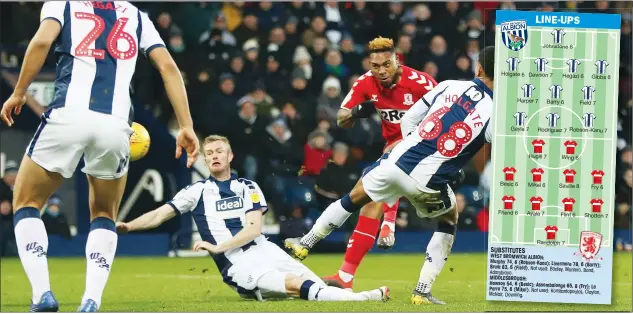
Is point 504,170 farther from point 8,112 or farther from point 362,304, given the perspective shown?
point 8,112

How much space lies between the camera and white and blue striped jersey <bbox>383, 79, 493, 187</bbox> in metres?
8.04

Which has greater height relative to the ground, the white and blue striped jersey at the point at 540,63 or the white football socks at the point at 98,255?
the white and blue striped jersey at the point at 540,63

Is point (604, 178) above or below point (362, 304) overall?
above

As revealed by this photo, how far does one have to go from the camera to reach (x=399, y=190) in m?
8.31

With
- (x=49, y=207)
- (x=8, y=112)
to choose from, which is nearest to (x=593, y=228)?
(x=8, y=112)

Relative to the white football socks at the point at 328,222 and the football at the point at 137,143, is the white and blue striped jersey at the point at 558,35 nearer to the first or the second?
the white football socks at the point at 328,222

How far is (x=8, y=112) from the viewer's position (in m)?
6.82

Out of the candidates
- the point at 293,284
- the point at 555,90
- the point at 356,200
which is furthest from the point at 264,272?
the point at 555,90

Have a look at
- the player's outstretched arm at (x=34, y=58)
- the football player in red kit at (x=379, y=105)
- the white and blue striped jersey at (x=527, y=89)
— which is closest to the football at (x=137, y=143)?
the football player in red kit at (x=379, y=105)

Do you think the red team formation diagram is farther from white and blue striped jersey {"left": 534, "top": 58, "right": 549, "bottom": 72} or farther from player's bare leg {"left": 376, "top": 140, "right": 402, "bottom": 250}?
player's bare leg {"left": 376, "top": 140, "right": 402, "bottom": 250}

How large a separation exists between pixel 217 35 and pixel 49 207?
335 centimetres

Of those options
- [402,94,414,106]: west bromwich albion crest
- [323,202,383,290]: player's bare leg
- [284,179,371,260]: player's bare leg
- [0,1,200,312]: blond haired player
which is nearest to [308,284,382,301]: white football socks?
[284,179,371,260]: player's bare leg

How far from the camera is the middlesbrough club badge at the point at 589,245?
24.4 ft

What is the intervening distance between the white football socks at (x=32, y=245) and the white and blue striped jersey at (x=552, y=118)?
329 cm
